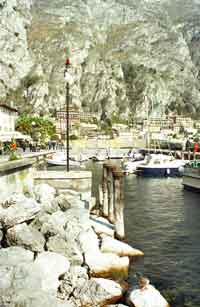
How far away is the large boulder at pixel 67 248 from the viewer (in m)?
17.8

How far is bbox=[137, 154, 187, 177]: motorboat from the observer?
213 feet

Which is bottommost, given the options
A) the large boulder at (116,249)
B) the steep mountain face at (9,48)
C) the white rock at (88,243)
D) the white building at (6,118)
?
the large boulder at (116,249)

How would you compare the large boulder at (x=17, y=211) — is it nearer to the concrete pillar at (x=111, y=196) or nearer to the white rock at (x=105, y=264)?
the white rock at (x=105, y=264)

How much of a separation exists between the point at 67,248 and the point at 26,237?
201cm

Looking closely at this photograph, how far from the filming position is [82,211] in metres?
23.8

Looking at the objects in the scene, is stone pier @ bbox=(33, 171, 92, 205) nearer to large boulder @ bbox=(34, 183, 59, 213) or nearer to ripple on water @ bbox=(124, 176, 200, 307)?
large boulder @ bbox=(34, 183, 59, 213)

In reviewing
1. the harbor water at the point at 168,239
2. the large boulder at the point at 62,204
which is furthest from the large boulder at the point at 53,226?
the harbor water at the point at 168,239

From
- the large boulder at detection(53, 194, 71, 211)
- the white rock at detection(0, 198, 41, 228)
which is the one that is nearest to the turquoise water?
the large boulder at detection(53, 194, 71, 211)

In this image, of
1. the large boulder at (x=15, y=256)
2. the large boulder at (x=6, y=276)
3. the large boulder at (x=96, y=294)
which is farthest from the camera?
the large boulder at (x=96, y=294)

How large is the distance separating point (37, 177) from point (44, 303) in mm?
19155

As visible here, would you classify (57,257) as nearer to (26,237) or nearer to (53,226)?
(26,237)

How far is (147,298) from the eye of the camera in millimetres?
14508

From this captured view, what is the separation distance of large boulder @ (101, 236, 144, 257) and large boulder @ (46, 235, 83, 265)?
2495mm

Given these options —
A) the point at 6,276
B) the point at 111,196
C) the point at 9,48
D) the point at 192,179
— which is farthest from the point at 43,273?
the point at 9,48
